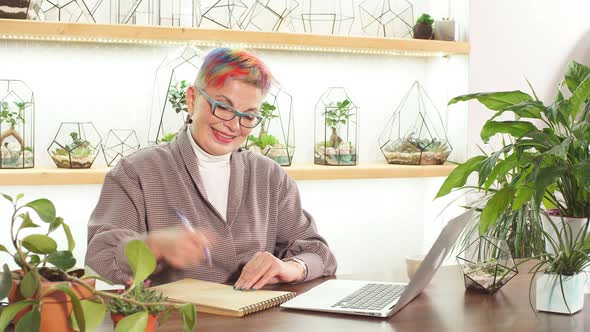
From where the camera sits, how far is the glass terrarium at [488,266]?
6.93ft

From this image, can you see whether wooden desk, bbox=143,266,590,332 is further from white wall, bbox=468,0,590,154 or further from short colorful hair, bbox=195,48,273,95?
white wall, bbox=468,0,590,154

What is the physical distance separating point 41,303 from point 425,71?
10.2 feet

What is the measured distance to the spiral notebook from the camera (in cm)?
183

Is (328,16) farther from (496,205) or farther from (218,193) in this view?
(496,205)

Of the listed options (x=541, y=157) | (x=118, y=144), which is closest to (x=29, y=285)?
(x=541, y=157)

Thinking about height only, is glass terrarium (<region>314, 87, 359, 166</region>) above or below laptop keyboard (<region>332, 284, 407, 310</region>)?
above

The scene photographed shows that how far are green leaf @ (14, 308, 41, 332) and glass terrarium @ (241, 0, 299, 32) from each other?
2.66m

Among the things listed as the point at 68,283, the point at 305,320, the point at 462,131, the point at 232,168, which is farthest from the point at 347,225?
the point at 68,283

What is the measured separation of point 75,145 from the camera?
11.2 feet

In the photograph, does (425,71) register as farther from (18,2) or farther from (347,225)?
(18,2)

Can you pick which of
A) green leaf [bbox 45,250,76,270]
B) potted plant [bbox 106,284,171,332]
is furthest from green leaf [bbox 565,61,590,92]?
green leaf [bbox 45,250,76,270]

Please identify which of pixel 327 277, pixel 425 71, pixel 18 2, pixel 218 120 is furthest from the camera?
pixel 425 71

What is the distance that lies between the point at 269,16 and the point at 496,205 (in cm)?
204

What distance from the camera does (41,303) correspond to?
1308 mm
